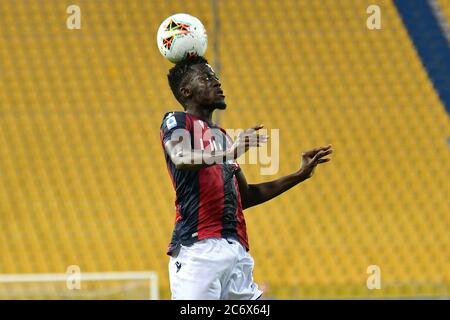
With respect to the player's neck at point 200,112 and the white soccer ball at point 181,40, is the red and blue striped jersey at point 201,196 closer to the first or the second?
the player's neck at point 200,112

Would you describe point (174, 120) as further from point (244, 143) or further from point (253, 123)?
point (253, 123)

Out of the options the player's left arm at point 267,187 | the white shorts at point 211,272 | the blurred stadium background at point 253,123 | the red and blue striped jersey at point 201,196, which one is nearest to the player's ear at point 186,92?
the red and blue striped jersey at point 201,196

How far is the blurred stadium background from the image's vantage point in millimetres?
9117

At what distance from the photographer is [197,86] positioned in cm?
409

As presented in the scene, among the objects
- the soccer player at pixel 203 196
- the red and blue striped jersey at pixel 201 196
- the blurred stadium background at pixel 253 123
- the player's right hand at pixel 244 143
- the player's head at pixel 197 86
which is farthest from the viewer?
the blurred stadium background at pixel 253 123

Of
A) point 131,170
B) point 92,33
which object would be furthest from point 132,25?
point 131,170

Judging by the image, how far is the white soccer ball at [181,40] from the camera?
13.7 ft

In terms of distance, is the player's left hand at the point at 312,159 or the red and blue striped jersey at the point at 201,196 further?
the player's left hand at the point at 312,159

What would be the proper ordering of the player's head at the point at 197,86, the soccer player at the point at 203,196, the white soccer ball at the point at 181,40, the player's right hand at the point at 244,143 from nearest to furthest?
the player's right hand at the point at 244,143
the soccer player at the point at 203,196
the player's head at the point at 197,86
the white soccer ball at the point at 181,40

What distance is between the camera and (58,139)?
32.6ft

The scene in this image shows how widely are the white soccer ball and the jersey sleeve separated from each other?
1.26 feet

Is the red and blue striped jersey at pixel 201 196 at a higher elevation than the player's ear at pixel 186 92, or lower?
lower

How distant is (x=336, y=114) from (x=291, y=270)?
6.74ft

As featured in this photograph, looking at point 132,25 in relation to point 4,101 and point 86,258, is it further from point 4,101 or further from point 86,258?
point 86,258
